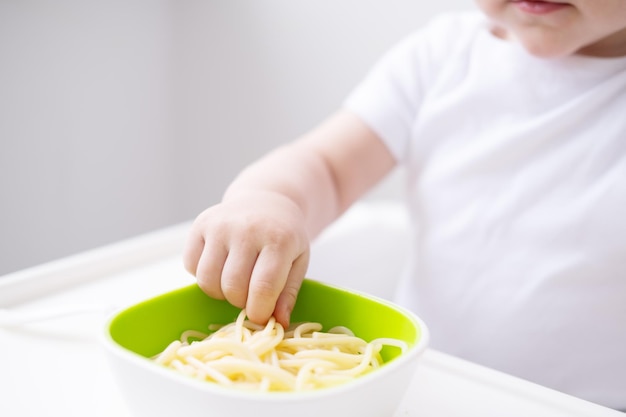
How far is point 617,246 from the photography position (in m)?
0.64

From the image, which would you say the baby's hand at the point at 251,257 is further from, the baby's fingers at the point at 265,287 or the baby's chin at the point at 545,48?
the baby's chin at the point at 545,48

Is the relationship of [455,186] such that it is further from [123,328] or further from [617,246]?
[123,328]

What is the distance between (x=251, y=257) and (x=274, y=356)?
8cm

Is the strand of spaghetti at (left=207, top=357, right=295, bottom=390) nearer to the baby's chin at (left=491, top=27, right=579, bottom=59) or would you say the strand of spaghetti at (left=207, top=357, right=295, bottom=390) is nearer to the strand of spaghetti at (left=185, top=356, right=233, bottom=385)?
the strand of spaghetti at (left=185, top=356, right=233, bottom=385)

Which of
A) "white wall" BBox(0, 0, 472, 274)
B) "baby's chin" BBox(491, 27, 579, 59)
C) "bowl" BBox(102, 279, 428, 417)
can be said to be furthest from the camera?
"white wall" BBox(0, 0, 472, 274)

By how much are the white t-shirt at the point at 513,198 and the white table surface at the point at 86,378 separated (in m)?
0.22

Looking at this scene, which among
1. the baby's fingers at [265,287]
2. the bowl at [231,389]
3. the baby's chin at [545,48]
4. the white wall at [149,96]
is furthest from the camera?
the white wall at [149,96]

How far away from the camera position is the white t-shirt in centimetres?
66

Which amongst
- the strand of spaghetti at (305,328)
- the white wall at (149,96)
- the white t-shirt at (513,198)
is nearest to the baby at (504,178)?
the white t-shirt at (513,198)

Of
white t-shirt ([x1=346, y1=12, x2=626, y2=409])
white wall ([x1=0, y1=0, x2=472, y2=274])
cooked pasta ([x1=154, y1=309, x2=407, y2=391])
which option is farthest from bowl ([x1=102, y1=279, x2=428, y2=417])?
white wall ([x1=0, y1=0, x2=472, y2=274])

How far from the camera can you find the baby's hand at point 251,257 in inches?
17.4

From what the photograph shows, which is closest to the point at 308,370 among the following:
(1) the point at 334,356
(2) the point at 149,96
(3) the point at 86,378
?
(1) the point at 334,356

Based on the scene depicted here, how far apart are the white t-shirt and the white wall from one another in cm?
35

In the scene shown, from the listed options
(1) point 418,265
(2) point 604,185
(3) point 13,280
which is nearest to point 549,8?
(2) point 604,185
